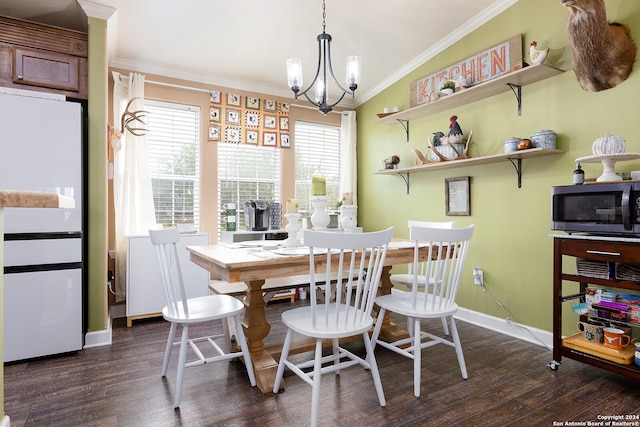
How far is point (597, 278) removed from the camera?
217 centimetres

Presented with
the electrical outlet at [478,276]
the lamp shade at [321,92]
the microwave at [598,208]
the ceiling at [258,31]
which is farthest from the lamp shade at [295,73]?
the electrical outlet at [478,276]

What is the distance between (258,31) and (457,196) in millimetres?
2409

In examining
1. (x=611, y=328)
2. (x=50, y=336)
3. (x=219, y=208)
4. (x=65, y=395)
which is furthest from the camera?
(x=219, y=208)

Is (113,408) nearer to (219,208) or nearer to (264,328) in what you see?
(264,328)

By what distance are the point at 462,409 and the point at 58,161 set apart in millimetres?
2984

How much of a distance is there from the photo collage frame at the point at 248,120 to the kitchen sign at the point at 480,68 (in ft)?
5.29

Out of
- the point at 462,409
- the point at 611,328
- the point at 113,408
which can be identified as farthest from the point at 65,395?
the point at 611,328

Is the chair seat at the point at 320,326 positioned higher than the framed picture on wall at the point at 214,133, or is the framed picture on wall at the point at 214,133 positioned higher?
the framed picture on wall at the point at 214,133

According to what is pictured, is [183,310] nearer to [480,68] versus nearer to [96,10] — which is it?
[96,10]

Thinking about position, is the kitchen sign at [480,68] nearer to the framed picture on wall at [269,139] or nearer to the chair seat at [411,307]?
the framed picture on wall at [269,139]

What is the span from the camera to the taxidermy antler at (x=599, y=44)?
2246mm

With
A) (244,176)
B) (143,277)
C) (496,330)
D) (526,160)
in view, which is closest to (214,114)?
(244,176)

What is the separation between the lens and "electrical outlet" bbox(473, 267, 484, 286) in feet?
10.7

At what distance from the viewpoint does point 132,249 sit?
3.25 m
